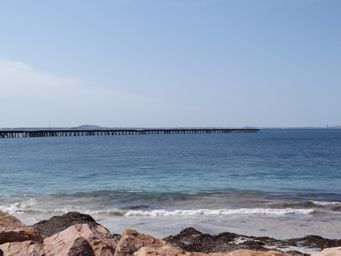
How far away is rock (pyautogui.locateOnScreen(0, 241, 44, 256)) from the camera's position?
6441 mm

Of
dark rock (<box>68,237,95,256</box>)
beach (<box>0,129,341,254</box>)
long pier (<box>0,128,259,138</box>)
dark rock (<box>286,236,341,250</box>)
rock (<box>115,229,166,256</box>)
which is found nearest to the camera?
dark rock (<box>68,237,95,256</box>)

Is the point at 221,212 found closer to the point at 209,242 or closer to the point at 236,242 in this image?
the point at 236,242

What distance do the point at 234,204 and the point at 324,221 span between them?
4.86 meters

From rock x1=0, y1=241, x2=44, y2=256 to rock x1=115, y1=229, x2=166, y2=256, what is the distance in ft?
3.55

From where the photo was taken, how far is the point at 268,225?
15.4 meters

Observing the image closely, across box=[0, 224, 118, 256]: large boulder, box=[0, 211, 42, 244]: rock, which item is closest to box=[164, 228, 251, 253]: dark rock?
box=[0, 224, 118, 256]: large boulder

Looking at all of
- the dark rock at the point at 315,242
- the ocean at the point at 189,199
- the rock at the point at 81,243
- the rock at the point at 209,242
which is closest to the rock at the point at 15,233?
the rock at the point at 81,243

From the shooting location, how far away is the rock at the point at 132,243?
6.83 metres

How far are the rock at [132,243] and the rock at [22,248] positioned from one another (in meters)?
1.08

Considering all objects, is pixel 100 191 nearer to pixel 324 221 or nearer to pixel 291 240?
pixel 324 221

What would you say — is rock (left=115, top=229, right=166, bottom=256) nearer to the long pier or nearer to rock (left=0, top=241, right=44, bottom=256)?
rock (left=0, top=241, right=44, bottom=256)

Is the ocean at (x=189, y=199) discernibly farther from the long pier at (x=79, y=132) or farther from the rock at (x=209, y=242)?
the long pier at (x=79, y=132)

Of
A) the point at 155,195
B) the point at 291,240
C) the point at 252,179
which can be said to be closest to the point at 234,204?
the point at 155,195

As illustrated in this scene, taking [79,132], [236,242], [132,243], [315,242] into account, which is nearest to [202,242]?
[236,242]
